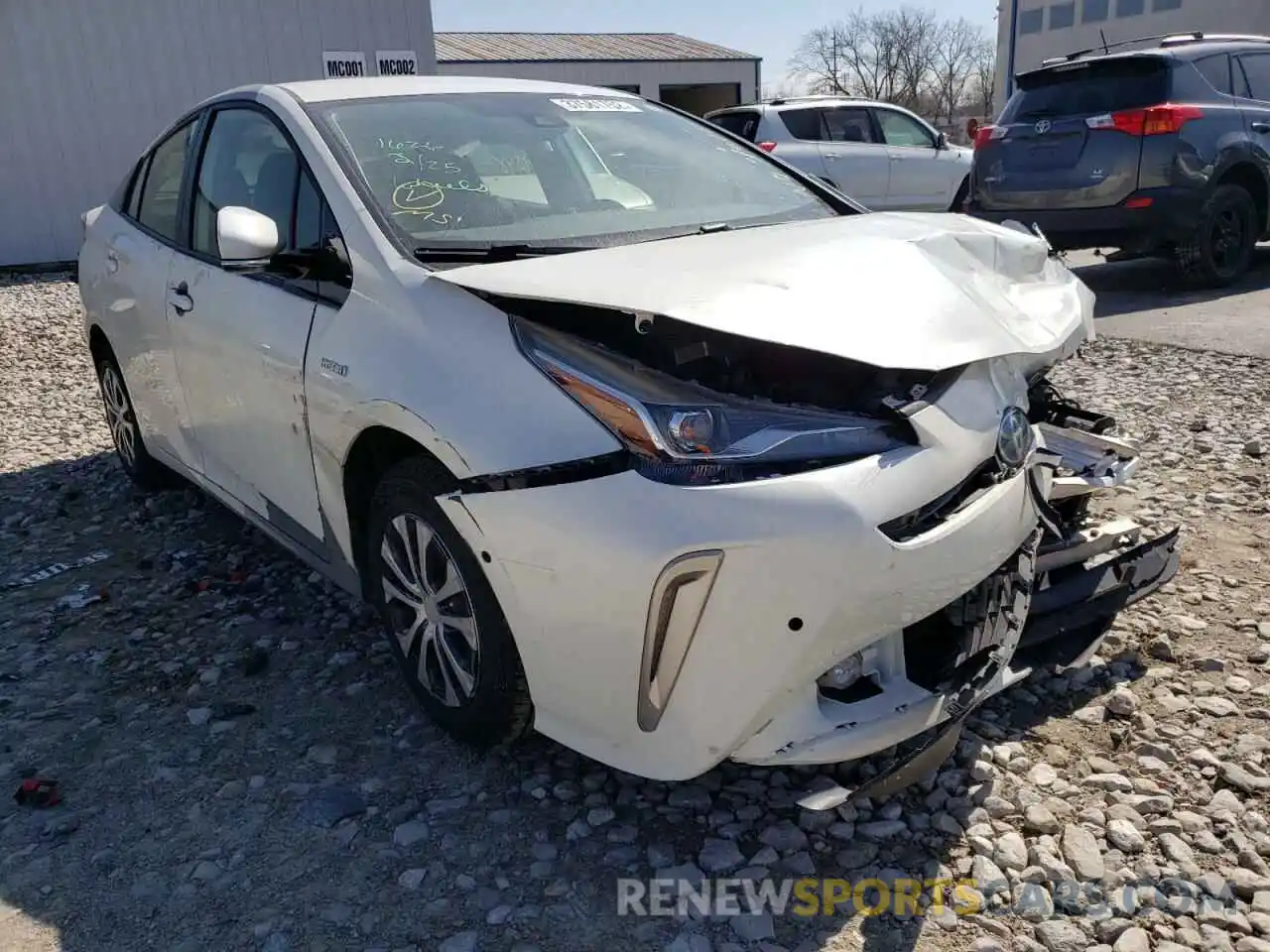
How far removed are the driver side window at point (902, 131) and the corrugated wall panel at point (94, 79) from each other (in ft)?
28.1

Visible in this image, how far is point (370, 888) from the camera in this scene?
230 centimetres

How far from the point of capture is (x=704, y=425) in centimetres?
212

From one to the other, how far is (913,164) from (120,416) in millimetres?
9975

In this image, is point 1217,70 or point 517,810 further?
point 1217,70

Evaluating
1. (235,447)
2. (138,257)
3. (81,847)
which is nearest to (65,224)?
(138,257)

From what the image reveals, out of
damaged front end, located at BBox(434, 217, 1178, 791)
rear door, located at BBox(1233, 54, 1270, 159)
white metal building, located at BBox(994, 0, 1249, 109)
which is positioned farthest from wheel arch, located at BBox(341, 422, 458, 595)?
white metal building, located at BBox(994, 0, 1249, 109)

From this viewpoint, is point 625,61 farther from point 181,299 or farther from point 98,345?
point 181,299

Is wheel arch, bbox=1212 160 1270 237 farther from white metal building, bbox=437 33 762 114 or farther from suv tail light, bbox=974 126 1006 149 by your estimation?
white metal building, bbox=437 33 762 114

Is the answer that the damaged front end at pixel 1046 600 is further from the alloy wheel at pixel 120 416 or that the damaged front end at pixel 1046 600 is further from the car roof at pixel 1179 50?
the car roof at pixel 1179 50

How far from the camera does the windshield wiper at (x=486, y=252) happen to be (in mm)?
2666

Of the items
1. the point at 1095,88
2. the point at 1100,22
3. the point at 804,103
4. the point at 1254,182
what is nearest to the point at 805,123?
the point at 804,103

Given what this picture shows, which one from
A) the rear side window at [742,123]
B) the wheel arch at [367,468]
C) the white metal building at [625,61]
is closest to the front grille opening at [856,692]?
the wheel arch at [367,468]

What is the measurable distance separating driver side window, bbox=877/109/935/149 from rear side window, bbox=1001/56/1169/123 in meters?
3.71

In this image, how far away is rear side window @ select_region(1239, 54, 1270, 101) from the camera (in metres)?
8.45
